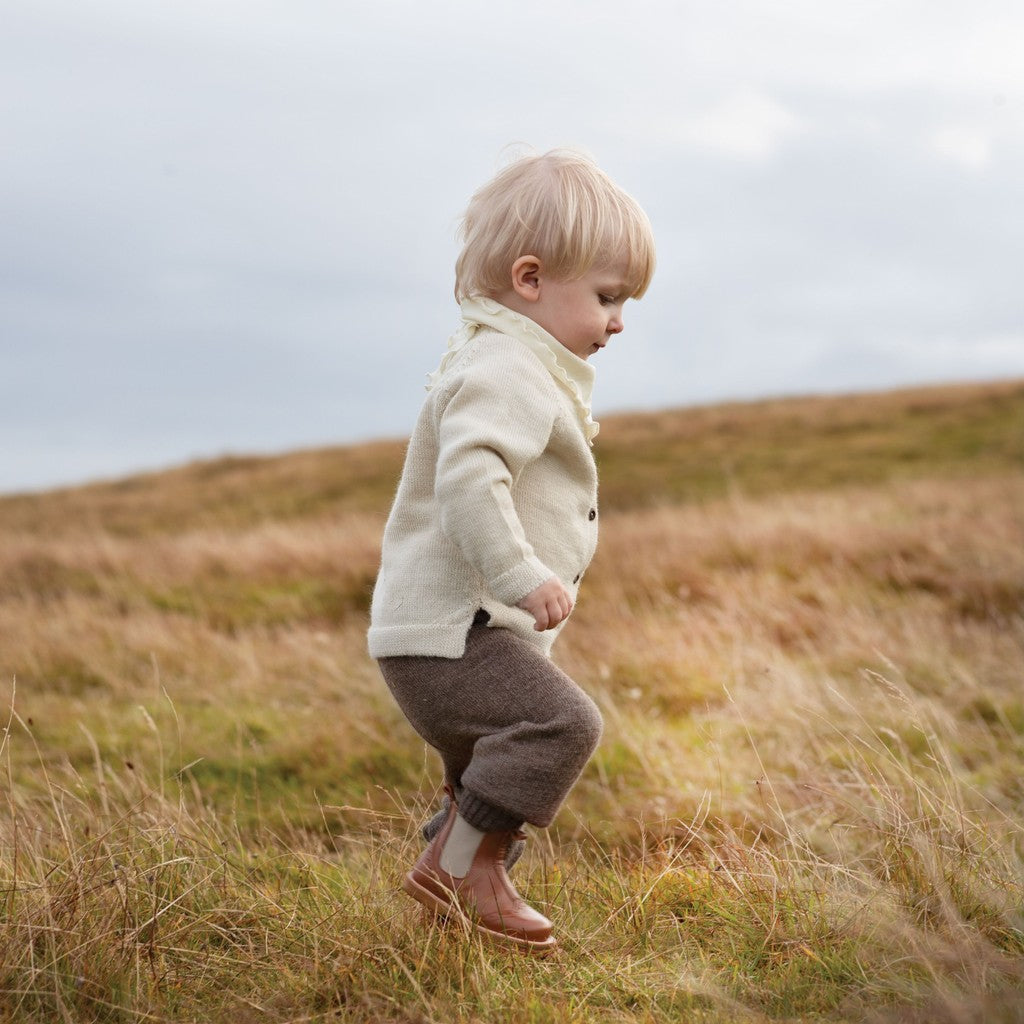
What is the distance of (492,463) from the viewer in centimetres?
258

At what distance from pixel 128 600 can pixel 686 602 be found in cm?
505

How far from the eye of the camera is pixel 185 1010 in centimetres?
265

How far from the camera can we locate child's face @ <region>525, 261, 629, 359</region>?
111 inches

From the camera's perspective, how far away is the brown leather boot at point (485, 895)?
9.09 feet

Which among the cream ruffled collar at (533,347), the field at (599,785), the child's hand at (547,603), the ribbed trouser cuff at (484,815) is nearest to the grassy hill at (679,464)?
the field at (599,785)

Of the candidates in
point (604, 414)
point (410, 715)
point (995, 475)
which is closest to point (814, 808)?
point (410, 715)

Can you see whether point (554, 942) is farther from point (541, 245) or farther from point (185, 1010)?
point (541, 245)

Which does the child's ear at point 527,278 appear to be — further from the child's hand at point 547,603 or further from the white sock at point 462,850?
the white sock at point 462,850

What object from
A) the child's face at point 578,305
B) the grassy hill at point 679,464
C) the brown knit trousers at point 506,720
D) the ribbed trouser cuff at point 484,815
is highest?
the child's face at point 578,305

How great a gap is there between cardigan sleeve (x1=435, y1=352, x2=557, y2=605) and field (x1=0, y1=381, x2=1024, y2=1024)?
3.06 ft

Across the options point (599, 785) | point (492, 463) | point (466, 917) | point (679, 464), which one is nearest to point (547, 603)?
point (492, 463)

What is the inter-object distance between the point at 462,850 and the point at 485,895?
12cm

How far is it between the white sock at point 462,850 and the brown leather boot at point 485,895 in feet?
0.04

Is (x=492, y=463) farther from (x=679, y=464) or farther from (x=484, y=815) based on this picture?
(x=679, y=464)
